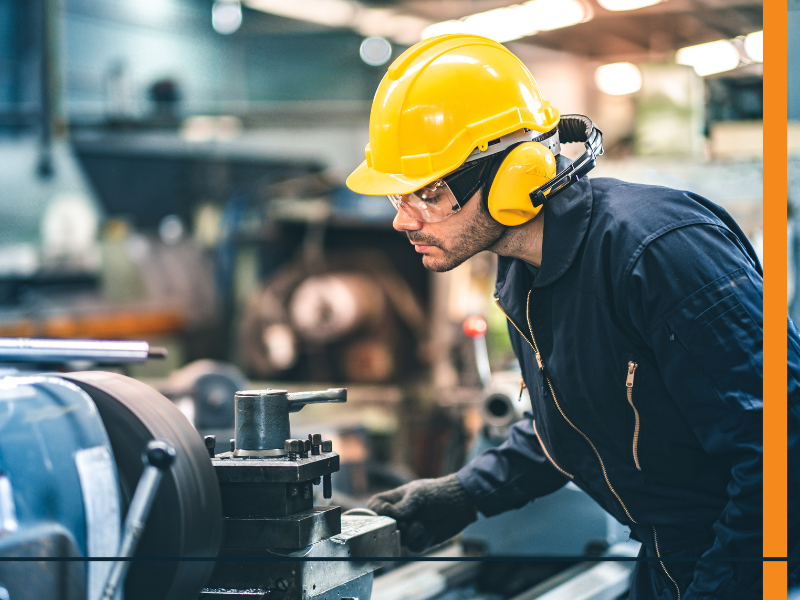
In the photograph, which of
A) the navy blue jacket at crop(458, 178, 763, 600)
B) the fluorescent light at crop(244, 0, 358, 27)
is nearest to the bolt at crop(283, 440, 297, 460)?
the navy blue jacket at crop(458, 178, 763, 600)

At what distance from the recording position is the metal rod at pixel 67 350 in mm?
1042

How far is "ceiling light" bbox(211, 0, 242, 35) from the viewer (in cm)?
700

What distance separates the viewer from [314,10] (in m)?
6.89

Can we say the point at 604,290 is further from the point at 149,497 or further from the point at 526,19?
the point at 526,19

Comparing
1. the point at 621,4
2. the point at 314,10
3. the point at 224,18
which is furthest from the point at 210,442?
the point at 224,18

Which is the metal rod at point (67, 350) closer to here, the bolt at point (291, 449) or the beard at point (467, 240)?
the bolt at point (291, 449)

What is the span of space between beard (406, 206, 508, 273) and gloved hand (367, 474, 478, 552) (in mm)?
414

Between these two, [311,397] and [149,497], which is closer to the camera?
[149,497]

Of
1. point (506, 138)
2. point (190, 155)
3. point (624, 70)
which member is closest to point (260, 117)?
point (190, 155)

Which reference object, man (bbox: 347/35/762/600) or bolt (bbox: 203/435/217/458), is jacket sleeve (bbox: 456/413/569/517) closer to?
man (bbox: 347/35/762/600)

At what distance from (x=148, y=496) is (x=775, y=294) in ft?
2.52

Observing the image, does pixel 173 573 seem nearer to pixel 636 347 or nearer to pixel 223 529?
pixel 223 529

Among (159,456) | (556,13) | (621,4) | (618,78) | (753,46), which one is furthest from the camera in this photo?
(556,13)

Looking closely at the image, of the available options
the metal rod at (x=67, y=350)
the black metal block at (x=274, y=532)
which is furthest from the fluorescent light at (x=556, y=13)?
the black metal block at (x=274, y=532)
